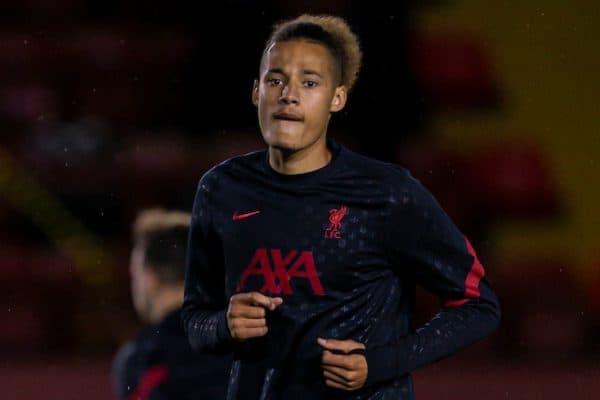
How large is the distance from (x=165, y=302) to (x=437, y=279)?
94 centimetres

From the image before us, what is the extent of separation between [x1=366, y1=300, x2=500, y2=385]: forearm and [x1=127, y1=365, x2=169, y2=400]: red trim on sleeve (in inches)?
27.7

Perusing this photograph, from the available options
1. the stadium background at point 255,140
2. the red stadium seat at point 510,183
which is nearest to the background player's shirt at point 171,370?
the stadium background at point 255,140

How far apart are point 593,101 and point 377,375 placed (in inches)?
182

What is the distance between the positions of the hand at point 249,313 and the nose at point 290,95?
0.32 meters

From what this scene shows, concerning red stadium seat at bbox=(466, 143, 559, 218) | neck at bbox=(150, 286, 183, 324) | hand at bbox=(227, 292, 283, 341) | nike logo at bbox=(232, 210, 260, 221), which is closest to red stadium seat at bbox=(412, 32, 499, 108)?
red stadium seat at bbox=(466, 143, 559, 218)

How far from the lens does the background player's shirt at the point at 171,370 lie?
2.56 meters

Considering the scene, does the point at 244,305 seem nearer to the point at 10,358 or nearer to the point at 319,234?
the point at 319,234

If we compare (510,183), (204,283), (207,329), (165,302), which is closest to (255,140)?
(510,183)

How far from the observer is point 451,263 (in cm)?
206

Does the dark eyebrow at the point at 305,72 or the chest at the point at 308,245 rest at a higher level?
the dark eyebrow at the point at 305,72

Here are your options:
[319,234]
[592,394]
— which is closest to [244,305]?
[319,234]

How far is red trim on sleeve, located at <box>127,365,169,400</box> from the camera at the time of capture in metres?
2.57

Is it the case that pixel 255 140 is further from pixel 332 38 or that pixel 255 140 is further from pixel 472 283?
pixel 472 283

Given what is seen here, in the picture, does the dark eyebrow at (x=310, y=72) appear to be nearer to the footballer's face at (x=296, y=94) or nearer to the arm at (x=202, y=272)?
the footballer's face at (x=296, y=94)
